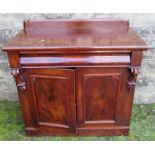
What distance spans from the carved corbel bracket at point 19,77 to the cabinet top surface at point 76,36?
19cm

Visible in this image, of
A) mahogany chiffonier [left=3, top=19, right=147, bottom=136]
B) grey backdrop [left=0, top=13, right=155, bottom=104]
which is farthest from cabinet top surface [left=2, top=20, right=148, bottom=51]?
grey backdrop [left=0, top=13, right=155, bottom=104]

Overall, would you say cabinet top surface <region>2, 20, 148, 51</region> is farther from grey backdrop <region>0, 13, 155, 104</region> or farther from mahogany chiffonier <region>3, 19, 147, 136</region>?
grey backdrop <region>0, 13, 155, 104</region>

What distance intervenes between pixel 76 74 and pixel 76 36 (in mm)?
354

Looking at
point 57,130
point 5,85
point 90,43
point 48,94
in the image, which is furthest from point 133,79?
point 5,85

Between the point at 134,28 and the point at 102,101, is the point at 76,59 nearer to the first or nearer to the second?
the point at 102,101

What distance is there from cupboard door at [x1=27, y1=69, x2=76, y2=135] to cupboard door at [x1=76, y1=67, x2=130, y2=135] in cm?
7

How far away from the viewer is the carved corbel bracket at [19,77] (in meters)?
1.87

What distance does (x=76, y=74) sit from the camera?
192 centimetres

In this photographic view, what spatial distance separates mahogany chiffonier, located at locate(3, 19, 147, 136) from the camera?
1825 mm

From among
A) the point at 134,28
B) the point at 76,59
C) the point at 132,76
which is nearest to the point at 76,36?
the point at 76,59

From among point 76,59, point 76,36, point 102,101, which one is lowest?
point 102,101

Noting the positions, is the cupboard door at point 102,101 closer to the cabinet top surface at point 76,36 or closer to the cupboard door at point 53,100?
the cupboard door at point 53,100

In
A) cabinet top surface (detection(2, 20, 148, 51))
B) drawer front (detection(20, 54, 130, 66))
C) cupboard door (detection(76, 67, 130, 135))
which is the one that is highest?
cabinet top surface (detection(2, 20, 148, 51))

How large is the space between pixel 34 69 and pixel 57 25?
1.85 feet
